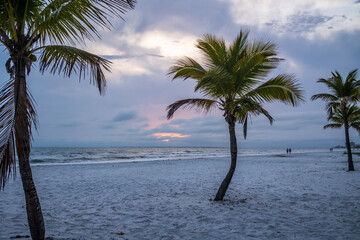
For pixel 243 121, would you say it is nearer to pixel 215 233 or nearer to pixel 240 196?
pixel 240 196

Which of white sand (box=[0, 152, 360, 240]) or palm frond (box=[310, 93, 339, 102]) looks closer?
white sand (box=[0, 152, 360, 240])

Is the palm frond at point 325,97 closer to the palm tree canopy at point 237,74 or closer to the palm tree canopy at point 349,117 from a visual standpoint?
the palm tree canopy at point 349,117

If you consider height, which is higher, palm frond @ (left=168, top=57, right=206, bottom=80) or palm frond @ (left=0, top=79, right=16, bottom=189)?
palm frond @ (left=168, top=57, right=206, bottom=80)

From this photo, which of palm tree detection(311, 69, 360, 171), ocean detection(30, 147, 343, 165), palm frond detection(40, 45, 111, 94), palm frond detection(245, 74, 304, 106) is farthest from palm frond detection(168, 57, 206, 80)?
ocean detection(30, 147, 343, 165)

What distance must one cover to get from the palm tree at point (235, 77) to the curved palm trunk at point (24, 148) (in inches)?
183

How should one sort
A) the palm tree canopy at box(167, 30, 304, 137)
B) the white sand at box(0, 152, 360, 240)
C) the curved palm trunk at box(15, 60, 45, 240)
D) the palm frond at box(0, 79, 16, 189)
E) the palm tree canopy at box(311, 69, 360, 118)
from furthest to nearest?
1. the palm tree canopy at box(311, 69, 360, 118)
2. the palm tree canopy at box(167, 30, 304, 137)
3. the white sand at box(0, 152, 360, 240)
4. the curved palm trunk at box(15, 60, 45, 240)
5. the palm frond at box(0, 79, 16, 189)

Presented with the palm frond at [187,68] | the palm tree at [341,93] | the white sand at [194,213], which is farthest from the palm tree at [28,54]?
the palm tree at [341,93]

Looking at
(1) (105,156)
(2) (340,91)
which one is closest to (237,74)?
(2) (340,91)

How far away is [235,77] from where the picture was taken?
724 cm

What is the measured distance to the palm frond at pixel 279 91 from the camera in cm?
669

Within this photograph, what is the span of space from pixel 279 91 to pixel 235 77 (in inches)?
55.4

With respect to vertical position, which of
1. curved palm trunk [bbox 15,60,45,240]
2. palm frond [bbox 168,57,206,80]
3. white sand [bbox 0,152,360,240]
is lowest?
white sand [bbox 0,152,360,240]

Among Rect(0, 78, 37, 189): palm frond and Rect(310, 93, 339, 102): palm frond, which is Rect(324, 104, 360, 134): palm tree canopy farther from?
Rect(0, 78, 37, 189): palm frond

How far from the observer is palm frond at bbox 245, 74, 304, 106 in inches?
263
